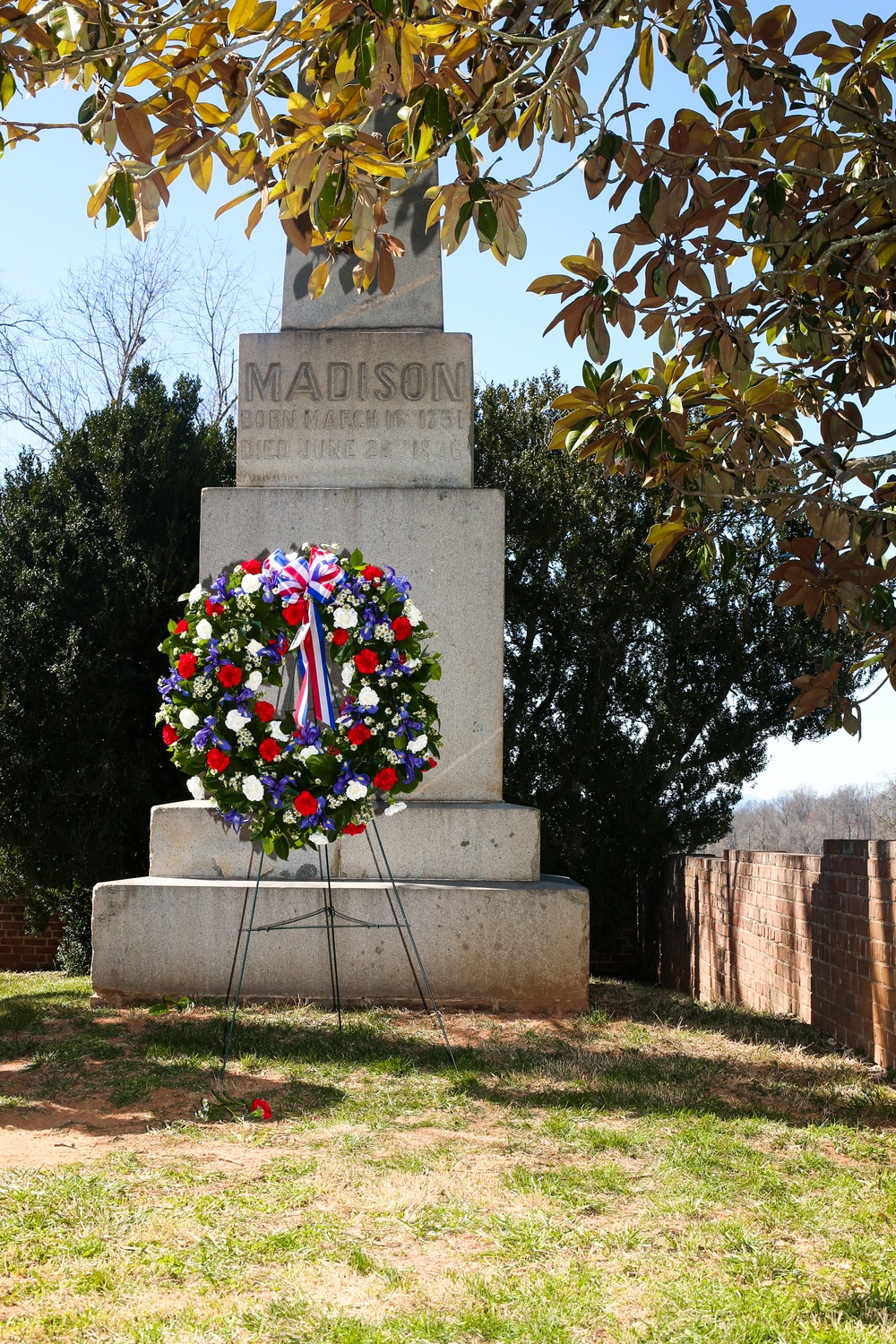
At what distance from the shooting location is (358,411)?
713cm

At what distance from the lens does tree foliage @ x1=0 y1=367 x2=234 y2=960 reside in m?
9.24

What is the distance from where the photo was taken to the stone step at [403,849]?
6469 mm

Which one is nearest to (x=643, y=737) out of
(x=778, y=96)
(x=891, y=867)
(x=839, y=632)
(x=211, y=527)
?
(x=839, y=632)

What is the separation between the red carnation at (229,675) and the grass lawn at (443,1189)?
1.61 meters

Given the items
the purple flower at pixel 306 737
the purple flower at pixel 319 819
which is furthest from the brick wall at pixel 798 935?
the purple flower at pixel 306 737

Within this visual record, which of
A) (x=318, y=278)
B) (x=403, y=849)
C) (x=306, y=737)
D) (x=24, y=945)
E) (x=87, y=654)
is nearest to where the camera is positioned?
(x=318, y=278)

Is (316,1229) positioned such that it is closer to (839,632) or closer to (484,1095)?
(484,1095)

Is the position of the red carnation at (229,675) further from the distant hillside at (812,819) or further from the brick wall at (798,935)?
the distant hillside at (812,819)

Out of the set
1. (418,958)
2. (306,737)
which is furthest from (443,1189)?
(418,958)

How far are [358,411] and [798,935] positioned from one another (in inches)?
156

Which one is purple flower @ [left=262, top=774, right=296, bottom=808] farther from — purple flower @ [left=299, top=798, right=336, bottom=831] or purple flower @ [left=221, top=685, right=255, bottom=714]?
purple flower @ [left=221, top=685, right=255, bottom=714]

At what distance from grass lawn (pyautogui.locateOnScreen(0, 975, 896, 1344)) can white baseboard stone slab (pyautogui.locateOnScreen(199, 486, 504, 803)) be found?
1.74 metres

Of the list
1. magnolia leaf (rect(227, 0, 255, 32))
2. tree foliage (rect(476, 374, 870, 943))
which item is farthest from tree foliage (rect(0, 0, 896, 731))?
tree foliage (rect(476, 374, 870, 943))

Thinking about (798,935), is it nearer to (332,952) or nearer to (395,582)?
(332,952)
